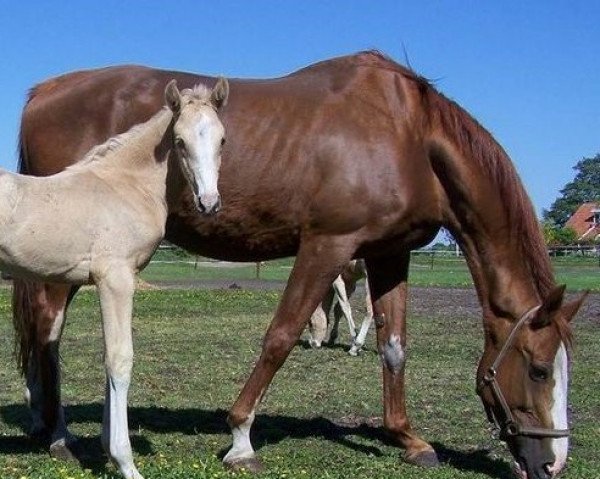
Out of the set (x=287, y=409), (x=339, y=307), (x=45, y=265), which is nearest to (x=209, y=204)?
(x=45, y=265)

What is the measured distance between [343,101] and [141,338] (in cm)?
887

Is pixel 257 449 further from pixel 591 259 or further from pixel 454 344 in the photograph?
pixel 591 259

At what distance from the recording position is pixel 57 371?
6465 millimetres

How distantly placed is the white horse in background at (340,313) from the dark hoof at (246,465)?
263 inches

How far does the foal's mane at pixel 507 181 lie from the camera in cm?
618

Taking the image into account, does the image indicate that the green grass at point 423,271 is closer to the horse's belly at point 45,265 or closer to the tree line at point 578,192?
the horse's belly at point 45,265

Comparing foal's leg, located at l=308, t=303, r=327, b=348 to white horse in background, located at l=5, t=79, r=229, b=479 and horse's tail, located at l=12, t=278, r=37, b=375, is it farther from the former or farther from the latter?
white horse in background, located at l=5, t=79, r=229, b=479

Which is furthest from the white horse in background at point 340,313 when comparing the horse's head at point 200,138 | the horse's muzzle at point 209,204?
the horse's muzzle at point 209,204

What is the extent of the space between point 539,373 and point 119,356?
2.57 metres

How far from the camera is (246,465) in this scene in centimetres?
591

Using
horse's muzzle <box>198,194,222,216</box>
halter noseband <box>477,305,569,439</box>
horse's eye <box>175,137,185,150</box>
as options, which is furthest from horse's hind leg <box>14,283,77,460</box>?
halter noseband <box>477,305,569,439</box>

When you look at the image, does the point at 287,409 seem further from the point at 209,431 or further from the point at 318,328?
the point at 318,328

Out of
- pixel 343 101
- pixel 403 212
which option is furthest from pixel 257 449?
pixel 343 101

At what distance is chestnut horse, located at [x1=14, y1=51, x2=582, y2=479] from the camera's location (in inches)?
235
